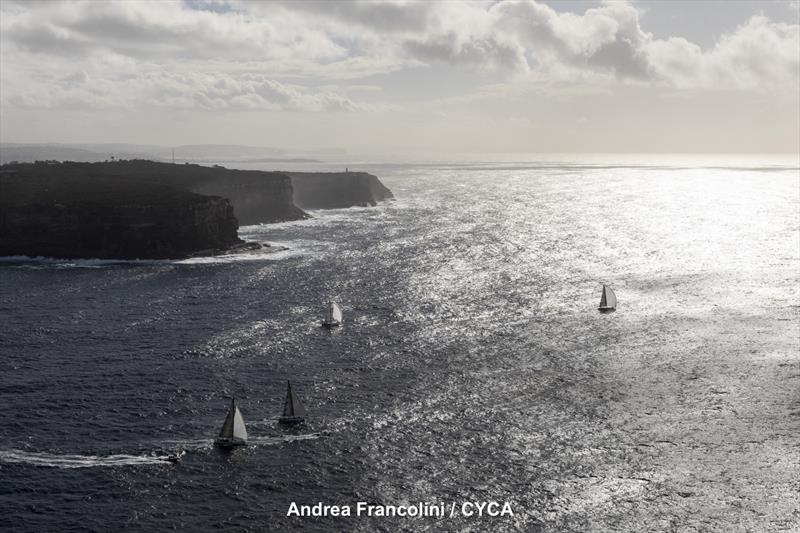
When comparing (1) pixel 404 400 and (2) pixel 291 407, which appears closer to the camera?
(2) pixel 291 407

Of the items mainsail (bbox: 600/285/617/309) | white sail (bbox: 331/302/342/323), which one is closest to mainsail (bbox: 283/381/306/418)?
white sail (bbox: 331/302/342/323)

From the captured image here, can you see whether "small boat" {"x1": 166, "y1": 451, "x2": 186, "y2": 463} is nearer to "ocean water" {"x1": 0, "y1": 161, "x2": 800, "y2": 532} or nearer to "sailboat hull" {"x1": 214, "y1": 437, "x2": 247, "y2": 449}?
"ocean water" {"x1": 0, "y1": 161, "x2": 800, "y2": 532}

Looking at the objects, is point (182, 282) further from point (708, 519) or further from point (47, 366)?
point (708, 519)

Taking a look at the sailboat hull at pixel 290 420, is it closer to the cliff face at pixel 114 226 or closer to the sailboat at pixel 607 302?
the sailboat at pixel 607 302

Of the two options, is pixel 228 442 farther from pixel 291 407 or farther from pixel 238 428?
pixel 291 407

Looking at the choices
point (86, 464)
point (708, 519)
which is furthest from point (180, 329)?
point (708, 519)

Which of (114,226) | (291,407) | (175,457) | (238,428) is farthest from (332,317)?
(114,226)
